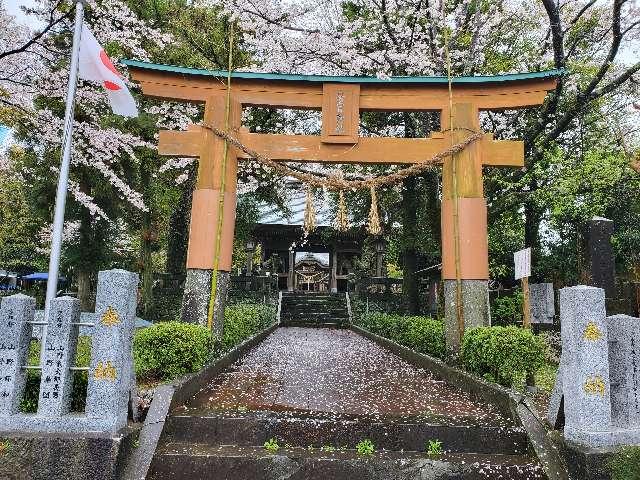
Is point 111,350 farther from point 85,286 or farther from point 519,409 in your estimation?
point 85,286

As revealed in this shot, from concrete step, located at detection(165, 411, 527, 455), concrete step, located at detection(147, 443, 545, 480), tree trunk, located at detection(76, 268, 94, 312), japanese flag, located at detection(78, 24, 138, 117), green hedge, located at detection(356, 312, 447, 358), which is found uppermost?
japanese flag, located at detection(78, 24, 138, 117)

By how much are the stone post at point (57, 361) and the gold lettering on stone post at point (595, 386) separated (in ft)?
14.7

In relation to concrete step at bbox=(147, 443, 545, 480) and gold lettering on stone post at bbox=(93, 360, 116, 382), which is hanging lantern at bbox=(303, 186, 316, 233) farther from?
gold lettering on stone post at bbox=(93, 360, 116, 382)

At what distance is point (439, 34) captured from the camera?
12195mm

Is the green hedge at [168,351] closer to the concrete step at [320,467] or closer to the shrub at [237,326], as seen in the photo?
the concrete step at [320,467]

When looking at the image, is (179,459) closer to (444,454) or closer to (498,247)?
(444,454)

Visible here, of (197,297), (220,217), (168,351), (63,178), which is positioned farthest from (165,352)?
(63,178)

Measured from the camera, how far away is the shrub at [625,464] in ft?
11.9

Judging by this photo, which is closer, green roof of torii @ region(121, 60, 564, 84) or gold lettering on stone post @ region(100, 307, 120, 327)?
gold lettering on stone post @ region(100, 307, 120, 327)

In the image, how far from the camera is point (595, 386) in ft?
13.1

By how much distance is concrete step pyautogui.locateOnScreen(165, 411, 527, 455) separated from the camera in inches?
180

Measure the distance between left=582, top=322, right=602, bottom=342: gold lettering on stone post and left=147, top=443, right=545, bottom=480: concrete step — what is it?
1.24 m

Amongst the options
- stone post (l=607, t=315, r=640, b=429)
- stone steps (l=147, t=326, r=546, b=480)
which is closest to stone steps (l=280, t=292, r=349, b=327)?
stone steps (l=147, t=326, r=546, b=480)

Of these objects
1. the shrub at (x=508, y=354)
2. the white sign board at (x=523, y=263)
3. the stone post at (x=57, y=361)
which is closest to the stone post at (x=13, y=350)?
the stone post at (x=57, y=361)
